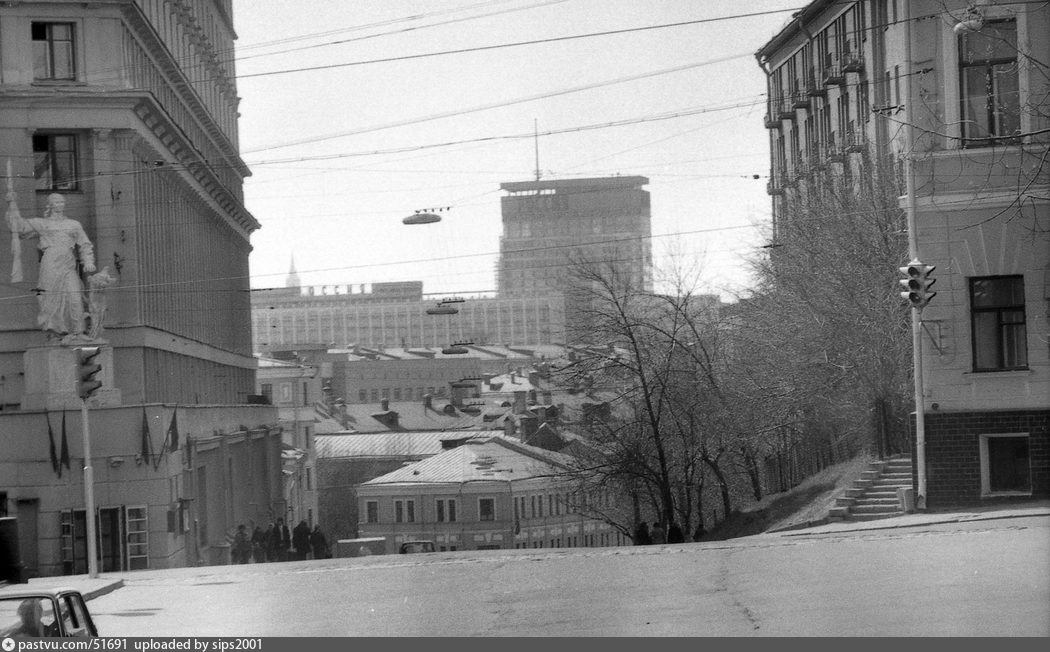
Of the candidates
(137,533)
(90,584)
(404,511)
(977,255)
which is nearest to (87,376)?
(90,584)

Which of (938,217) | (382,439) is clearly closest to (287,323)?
(382,439)

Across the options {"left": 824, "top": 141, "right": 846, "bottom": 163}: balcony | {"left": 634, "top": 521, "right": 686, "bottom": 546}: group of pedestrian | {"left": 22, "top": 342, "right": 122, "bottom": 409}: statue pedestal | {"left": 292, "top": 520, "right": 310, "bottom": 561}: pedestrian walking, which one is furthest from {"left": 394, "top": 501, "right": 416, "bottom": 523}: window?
{"left": 22, "top": 342, "right": 122, "bottom": 409}: statue pedestal

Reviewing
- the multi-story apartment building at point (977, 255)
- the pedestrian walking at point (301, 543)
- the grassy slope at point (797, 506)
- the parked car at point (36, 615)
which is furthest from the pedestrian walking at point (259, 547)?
the parked car at point (36, 615)

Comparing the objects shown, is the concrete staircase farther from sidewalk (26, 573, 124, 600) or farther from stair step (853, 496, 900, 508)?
sidewalk (26, 573, 124, 600)

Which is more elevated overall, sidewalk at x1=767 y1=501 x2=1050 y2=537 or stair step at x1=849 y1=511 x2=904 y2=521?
sidewalk at x1=767 y1=501 x2=1050 y2=537
